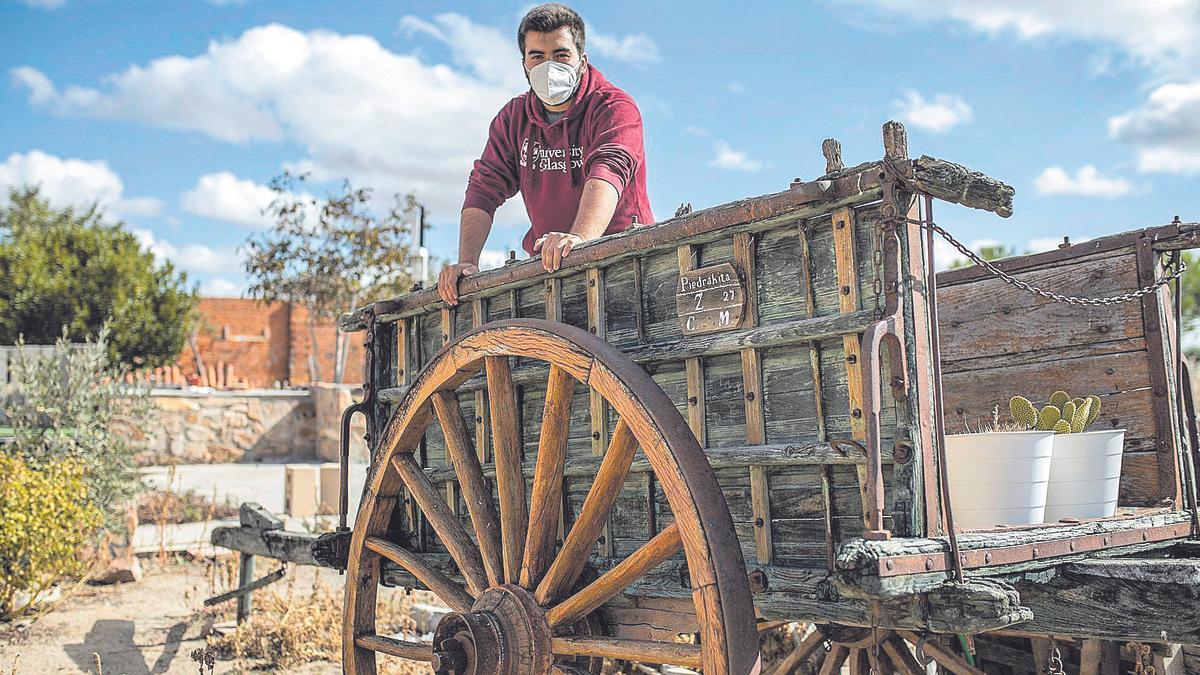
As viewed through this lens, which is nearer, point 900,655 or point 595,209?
point 595,209

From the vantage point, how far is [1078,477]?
2.31m

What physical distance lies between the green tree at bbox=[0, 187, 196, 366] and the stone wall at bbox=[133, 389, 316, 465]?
298 centimetres

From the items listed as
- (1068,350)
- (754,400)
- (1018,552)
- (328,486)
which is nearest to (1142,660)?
(1068,350)

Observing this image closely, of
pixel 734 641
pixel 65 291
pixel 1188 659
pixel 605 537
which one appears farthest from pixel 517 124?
pixel 65 291

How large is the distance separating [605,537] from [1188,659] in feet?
6.45

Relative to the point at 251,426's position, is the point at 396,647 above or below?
below

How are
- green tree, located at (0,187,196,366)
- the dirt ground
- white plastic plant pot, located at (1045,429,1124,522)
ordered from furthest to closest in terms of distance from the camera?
green tree, located at (0,187,196,366) < the dirt ground < white plastic plant pot, located at (1045,429,1124,522)

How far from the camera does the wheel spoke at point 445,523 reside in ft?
8.64

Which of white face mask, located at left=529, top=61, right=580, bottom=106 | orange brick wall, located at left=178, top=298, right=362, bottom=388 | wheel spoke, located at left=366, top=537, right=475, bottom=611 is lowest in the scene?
wheel spoke, located at left=366, top=537, right=475, bottom=611

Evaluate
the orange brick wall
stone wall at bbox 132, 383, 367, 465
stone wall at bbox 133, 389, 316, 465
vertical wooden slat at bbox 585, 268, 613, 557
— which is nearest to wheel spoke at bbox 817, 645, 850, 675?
vertical wooden slat at bbox 585, 268, 613, 557

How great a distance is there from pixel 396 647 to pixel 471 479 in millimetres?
588

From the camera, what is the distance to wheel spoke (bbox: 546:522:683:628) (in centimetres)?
205

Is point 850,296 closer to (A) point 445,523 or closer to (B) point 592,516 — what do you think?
(B) point 592,516

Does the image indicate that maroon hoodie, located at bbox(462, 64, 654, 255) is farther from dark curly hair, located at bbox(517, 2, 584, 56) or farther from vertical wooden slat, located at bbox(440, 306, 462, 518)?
vertical wooden slat, located at bbox(440, 306, 462, 518)
